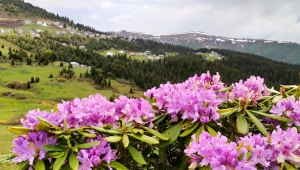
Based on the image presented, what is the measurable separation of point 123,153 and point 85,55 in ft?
343

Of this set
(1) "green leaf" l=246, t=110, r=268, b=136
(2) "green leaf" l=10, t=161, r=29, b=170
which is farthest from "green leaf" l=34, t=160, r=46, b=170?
(1) "green leaf" l=246, t=110, r=268, b=136

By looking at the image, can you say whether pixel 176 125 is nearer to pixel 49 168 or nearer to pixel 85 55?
pixel 49 168

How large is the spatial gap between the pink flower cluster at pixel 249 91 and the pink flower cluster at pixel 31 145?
1.78m

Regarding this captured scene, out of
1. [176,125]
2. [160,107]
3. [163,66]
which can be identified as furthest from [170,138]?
[163,66]

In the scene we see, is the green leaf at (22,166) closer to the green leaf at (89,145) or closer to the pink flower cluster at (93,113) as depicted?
the pink flower cluster at (93,113)

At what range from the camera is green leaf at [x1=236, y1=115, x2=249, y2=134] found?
99.5 inches

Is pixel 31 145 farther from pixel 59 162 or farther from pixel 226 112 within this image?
pixel 226 112

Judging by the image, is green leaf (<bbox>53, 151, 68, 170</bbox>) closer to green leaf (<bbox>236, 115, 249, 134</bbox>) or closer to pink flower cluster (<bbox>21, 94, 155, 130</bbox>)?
pink flower cluster (<bbox>21, 94, 155, 130</bbox>)

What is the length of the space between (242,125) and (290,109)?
0.47m

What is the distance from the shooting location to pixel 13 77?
55938 millimetres

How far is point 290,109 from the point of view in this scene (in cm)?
264

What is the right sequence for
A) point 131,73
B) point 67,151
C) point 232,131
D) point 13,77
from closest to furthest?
point 67,151 < point 232,131 < point 13,77 < point 131,73

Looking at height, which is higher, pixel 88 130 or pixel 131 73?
pixel 88 130

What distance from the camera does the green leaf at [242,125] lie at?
2.53 metres
